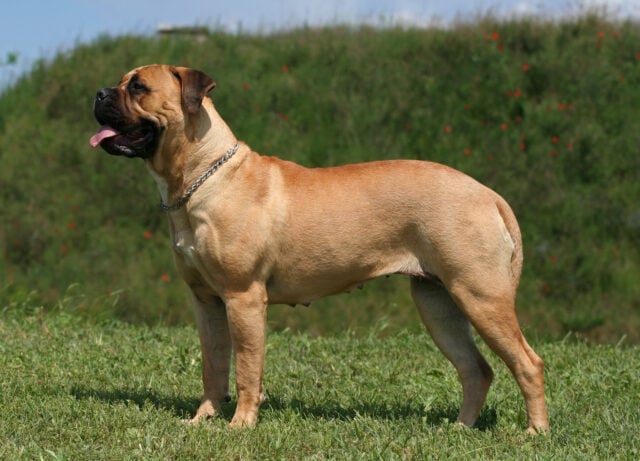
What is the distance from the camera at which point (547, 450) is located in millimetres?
4512

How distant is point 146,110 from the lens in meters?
4.95

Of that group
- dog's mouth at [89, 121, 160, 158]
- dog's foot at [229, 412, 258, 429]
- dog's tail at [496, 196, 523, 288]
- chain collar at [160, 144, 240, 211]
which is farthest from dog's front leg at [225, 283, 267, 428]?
dog's tail at [496, 196, 523, 288]

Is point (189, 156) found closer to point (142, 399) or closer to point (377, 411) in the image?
point (142, 399)

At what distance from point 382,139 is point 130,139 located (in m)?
9.06

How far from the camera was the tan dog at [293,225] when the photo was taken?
4.79m

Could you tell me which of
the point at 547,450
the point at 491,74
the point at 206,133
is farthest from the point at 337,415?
the point at 491,74

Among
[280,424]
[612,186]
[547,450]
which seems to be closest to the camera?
[547,450]

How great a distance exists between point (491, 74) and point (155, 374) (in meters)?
9.35

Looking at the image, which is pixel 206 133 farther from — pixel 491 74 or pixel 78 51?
pixel 78 51

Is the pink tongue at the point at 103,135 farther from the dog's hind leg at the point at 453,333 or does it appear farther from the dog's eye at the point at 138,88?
the dog's hind leg at the point at 453,333

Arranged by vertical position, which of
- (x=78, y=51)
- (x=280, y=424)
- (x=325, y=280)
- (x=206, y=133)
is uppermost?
(x=206, y=133)

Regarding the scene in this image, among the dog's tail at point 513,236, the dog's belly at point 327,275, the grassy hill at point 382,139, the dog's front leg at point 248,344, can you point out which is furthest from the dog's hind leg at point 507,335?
the grassy hill at point 382,139

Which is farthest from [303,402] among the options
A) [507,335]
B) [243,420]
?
[507,335]

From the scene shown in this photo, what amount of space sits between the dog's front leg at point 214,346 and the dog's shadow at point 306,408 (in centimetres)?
13
